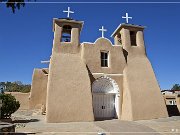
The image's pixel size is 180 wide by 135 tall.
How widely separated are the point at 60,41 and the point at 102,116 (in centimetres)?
800

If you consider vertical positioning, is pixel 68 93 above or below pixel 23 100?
above

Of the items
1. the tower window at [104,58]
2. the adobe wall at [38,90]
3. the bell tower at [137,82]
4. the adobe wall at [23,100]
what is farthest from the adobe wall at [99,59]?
the adobe wall at [23,100]

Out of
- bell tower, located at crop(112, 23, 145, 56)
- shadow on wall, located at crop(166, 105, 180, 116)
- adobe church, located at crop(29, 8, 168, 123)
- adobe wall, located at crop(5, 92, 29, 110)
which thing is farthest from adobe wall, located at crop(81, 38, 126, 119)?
adobe wall, located at crop(5, 92, 29, 110)

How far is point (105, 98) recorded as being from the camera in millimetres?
20219

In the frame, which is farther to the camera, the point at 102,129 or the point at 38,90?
the point at 38,90

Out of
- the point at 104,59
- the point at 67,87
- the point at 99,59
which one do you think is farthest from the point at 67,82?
the point at 104,59

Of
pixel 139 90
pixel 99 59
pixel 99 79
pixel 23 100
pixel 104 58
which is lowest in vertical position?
pixel 23 100

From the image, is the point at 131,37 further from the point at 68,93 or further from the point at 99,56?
the point at 68,93

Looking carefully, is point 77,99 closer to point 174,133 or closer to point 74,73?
point 74,73

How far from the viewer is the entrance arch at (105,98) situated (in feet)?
65.0

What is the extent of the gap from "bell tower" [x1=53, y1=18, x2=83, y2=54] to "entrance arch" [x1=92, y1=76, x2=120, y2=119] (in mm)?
3847

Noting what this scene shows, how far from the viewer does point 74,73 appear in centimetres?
1830

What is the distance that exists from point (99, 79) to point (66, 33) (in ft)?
18.7

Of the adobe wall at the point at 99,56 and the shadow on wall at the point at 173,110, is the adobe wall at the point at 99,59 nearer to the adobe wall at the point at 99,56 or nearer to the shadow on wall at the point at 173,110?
the adobe wall at the point at 99,56
